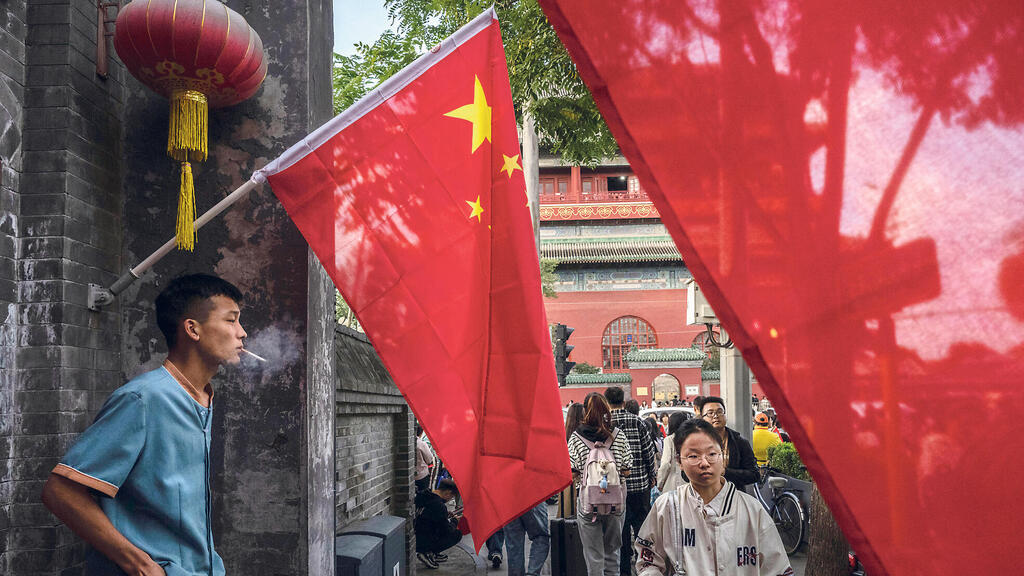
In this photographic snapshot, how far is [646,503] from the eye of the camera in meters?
7.71

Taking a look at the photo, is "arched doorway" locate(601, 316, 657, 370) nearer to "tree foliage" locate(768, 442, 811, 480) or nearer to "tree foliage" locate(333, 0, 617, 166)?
"tree foliage" locate(768, 442, 811, 480)

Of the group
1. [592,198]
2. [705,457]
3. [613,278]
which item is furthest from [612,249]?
[705,457]

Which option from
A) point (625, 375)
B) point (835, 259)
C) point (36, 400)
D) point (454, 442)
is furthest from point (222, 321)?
point (625, 375)

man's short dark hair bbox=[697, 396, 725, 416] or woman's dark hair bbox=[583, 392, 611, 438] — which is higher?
man's short dark hair bbox=[697, 396, 725, 416]

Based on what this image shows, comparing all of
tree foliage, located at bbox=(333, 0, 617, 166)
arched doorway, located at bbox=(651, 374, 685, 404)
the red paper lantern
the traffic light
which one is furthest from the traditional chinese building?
the red paper lantern

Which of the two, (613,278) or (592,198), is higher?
(592,198)

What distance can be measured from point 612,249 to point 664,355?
19.9 ft

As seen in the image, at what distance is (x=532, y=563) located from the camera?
→ 7281mm

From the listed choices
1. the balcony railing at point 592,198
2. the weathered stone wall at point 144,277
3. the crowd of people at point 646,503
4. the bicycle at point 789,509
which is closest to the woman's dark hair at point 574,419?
the crowd of people at point 646,503

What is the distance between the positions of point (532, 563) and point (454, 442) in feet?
13.6

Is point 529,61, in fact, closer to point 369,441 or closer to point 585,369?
point 369,441

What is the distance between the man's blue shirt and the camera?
227 cm

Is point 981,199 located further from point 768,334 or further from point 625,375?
point 625,375

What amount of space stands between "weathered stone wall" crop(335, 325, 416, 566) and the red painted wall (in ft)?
109
